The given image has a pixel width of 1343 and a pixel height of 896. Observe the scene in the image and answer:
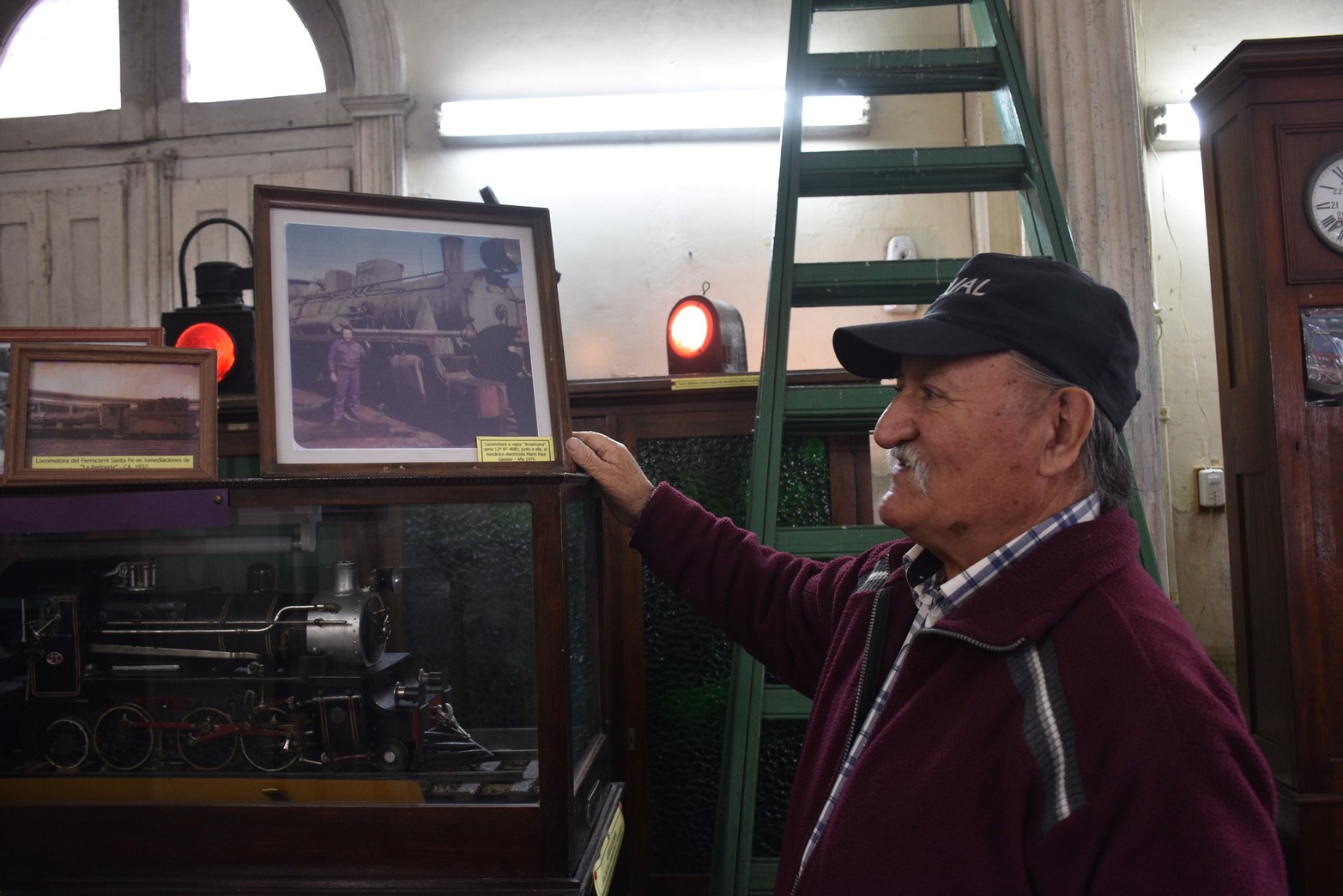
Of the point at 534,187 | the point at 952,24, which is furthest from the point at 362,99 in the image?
the point at 952,24

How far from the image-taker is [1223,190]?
263cm

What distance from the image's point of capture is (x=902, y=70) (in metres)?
1.88

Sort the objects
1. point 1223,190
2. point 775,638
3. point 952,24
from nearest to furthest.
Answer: point 775,638 < point 1223,190 < point 952,24

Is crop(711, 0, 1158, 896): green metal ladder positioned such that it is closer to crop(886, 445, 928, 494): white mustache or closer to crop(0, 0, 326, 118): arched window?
crop(886, 445, 928, 494): white mustache

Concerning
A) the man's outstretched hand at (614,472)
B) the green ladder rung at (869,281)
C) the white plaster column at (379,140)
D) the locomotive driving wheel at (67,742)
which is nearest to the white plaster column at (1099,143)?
the green ladder rung at (869,281)

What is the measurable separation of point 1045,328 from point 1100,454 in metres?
0.15

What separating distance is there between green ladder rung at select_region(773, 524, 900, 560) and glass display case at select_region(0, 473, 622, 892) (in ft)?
1.56

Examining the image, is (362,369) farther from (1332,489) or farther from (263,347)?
(1332,489)

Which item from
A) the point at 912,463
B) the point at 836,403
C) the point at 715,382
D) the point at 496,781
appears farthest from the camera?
the point at 715,382

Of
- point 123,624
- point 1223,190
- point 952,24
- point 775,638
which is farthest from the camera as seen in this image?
point 952,24

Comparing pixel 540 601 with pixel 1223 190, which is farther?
pixel 1223 190

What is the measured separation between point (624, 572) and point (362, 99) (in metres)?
2.40

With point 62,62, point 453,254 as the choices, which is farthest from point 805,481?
point 62,62

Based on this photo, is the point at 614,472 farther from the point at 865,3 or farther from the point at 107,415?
the point at 865,3
